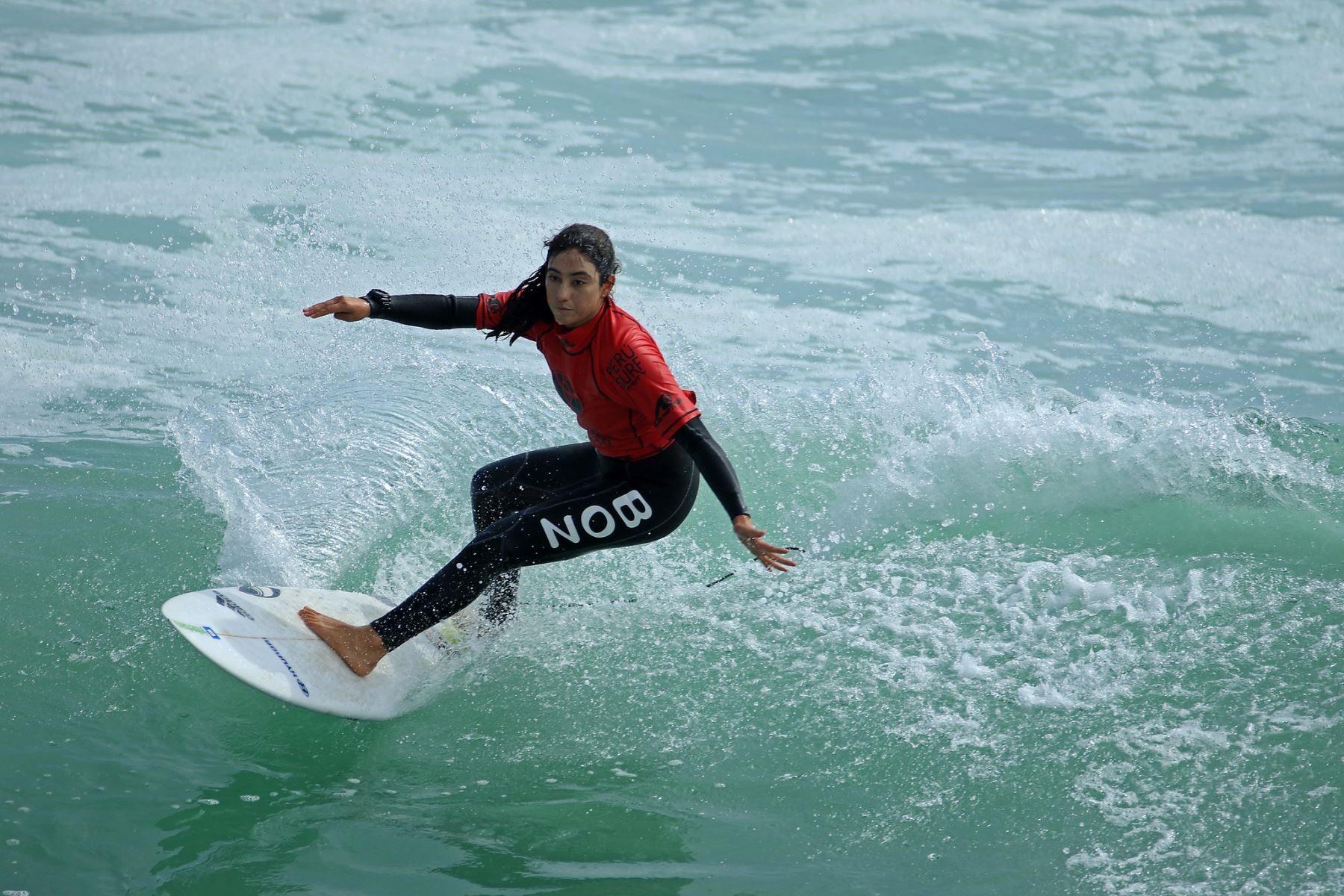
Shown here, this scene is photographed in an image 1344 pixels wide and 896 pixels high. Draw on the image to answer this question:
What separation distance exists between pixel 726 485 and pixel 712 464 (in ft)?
0.25

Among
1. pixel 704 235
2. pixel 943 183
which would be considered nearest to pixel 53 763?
pixel 704 235

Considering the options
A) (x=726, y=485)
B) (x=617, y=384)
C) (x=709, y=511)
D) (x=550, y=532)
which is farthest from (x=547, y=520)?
(x=709, y=511)

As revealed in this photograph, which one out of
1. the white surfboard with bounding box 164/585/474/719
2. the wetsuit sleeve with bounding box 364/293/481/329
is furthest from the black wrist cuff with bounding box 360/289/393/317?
the white surfboard with bounding box 164/585/474/719

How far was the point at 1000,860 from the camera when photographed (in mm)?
3414

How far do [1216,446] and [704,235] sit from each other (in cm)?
532

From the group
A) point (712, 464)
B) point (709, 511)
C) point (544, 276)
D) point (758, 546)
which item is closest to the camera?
point (758, 546)

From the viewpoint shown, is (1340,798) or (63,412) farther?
(63,412)

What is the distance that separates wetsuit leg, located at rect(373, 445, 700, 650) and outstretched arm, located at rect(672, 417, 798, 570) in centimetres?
27

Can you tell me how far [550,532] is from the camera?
13.0 feet

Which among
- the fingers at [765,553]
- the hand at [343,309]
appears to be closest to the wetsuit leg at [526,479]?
the hand at [343,309]

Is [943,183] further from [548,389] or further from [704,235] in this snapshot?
[548,389]

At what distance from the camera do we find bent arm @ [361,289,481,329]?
13.5 feet

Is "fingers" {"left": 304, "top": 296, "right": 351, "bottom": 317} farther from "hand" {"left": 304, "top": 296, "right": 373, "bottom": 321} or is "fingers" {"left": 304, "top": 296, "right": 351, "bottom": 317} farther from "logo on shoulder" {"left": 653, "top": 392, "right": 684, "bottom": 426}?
"logo on shoulder" {"left": 653, "top": 392, "right": 684, "bottom": 426}

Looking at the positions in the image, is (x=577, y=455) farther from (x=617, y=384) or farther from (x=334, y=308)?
(x=334, y=308)
